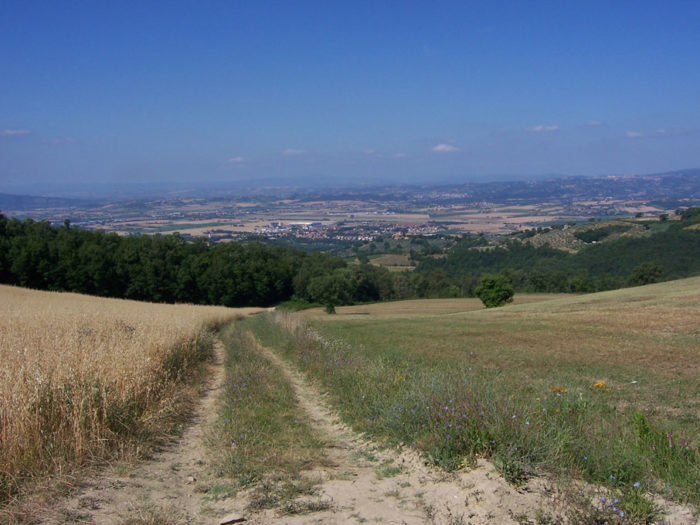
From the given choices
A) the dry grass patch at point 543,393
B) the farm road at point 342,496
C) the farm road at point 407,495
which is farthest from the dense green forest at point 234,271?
the farm road at point 407,495

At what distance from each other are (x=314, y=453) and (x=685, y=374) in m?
8.71

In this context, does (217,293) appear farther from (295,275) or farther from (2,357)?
(2,357)

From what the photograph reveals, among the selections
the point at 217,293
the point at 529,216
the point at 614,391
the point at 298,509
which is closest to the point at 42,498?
the point at 298,509

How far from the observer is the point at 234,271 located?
219 feet

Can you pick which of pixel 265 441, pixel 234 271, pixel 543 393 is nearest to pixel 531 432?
pixel 543 393

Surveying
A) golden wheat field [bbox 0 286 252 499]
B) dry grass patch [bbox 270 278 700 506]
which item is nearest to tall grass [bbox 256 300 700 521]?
dry grass patch [bbox 270 278 700 506]

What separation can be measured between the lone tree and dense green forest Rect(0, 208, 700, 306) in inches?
593

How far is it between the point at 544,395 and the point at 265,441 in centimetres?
415

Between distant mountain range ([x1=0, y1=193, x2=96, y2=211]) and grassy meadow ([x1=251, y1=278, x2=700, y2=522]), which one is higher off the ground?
distant mountain range ([x1=0, y1=193, x2=96, y2=211])

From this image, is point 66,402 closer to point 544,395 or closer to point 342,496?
point 342,496

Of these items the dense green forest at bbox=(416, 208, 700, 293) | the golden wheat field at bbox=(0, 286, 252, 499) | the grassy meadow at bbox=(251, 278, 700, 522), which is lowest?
the dense green forest at bbox=(416, 208, 700, 293)

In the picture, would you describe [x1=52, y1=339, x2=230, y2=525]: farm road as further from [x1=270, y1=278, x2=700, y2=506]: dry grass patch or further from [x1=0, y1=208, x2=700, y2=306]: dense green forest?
[x1=0, y1=208, x2=700, y2=306]: dense green forest

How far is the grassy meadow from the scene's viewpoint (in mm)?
5203

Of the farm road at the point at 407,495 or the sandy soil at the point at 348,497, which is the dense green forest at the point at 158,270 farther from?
the farm road at the point at 407,495
